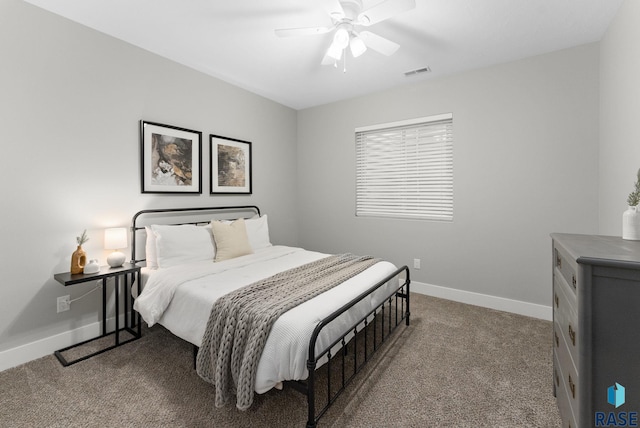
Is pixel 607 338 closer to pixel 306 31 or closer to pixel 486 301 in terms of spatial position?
pixel 306 31

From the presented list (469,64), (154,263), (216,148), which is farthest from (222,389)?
(469,64)

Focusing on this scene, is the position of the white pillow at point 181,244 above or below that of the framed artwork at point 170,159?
below

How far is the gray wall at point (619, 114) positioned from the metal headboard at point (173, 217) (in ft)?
12.6

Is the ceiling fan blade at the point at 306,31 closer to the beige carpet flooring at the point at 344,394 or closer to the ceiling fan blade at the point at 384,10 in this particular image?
the ceiling fan blade at the point at 384,10

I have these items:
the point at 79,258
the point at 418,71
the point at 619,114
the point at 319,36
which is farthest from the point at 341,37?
the point at 79,258

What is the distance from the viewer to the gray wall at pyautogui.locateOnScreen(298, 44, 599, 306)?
9.55ft

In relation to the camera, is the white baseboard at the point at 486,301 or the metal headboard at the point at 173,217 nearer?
the metal headboard at the point at 173,217

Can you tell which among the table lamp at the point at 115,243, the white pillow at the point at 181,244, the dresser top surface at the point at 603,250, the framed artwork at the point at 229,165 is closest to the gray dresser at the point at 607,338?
the dresser top surface at the point at 603,250

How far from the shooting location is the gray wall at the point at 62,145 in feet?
7.43

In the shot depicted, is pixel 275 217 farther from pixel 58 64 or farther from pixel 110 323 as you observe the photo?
pixel 58 64

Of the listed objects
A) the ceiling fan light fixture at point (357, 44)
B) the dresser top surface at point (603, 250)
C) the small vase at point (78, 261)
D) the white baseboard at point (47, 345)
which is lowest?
the white baseboard at point (47, 345)

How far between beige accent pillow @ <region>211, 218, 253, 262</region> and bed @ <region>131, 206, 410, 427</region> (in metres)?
0.01

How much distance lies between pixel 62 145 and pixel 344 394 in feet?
9.80

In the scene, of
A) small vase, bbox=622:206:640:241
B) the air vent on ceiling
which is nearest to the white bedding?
small vase, bbox=622:206:640:241
